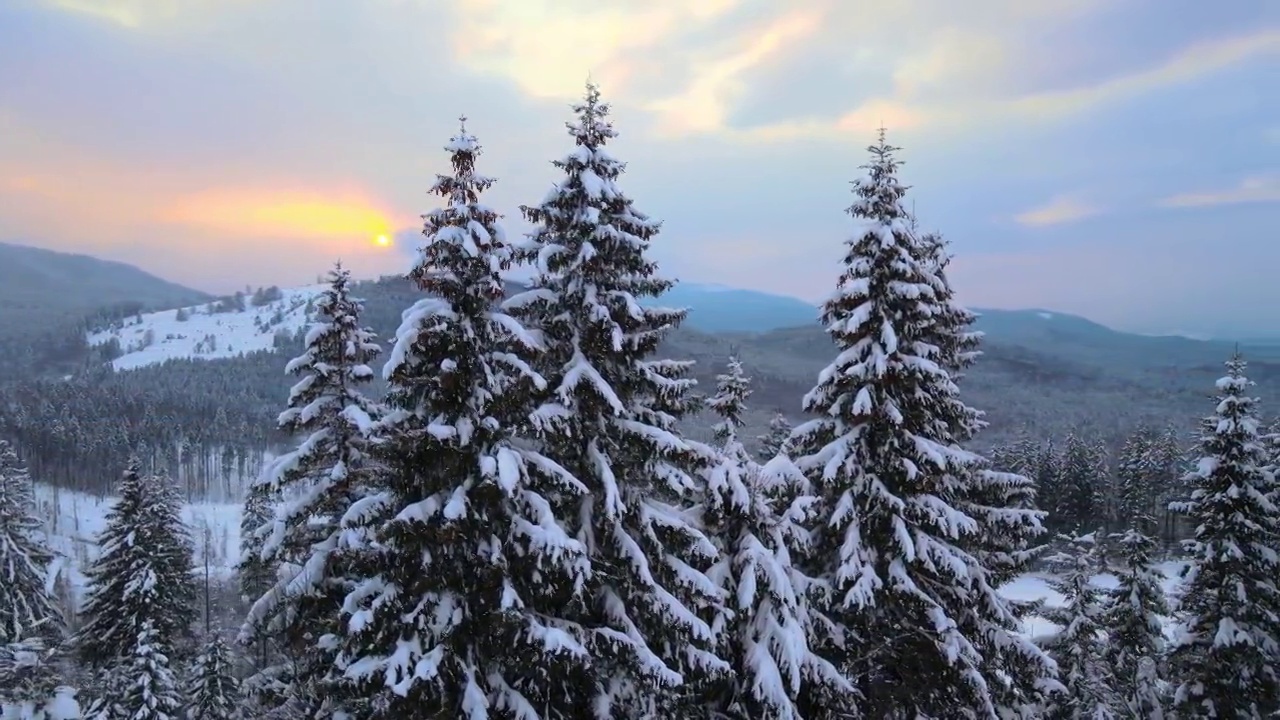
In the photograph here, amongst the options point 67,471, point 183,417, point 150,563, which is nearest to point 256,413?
point 183,417

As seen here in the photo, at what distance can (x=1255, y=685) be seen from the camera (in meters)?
19.2

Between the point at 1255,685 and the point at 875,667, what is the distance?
13.7m

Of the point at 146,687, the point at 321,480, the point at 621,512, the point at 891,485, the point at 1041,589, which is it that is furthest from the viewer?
the point at 1041,589

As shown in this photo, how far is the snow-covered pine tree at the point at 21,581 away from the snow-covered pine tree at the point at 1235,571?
41.6 metres

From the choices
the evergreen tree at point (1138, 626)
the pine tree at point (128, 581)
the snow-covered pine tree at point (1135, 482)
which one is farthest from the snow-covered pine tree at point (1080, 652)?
the snow-covered pine tree at point (1135, 482)

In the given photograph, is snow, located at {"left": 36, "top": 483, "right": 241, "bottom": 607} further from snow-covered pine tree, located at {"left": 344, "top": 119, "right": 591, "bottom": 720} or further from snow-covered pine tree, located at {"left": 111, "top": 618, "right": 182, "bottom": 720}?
snow-covered pine tree, located at {"left": 344, "top": 119, "right": 591, "bottom": 720}

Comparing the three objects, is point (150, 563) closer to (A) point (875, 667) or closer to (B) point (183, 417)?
(A) point (875, 667)

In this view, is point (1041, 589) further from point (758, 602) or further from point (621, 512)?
point (621, 512)

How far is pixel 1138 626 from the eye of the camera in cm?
2288

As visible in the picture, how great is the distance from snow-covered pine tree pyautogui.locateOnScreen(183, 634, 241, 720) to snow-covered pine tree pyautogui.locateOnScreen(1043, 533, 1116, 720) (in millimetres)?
29101

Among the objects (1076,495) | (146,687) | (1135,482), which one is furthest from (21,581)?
(1135,482)

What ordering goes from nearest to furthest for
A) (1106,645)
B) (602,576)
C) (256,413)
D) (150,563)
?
(602,576)
(1106,645)
(150,563)
(256,413)

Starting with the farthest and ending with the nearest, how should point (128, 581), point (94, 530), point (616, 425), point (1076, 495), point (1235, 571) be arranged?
point (94, 530) → point (1076, 495) → point (128, 581) → point (1235, 571) → point (616, 425)

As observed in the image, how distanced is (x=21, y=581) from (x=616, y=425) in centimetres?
3571
